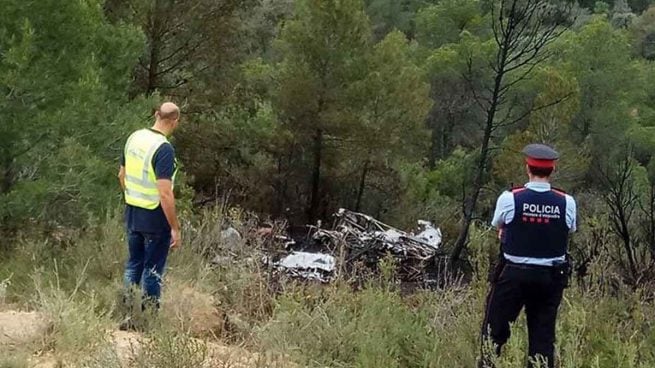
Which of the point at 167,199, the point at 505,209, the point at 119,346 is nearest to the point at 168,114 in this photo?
the point at 167,199

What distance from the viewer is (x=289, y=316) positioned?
17.3ft

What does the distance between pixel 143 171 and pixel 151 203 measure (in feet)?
0.73

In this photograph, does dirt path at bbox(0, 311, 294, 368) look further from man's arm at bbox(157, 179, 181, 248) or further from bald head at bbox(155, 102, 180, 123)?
bald head at bbox(155, 102, 180, 123)

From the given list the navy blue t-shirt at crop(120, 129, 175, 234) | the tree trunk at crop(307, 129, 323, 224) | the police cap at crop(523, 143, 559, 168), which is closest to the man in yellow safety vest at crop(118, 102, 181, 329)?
the navy blue t-shirt at crop(120, 129, 175, 234)

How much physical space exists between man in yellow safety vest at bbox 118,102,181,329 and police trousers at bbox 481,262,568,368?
2173mm

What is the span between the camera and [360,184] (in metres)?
23.0

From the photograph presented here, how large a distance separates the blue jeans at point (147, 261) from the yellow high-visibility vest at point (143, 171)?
0.22 metres

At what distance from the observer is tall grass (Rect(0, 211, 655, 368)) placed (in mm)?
4555

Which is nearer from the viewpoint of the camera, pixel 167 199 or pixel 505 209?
pixel 505 209

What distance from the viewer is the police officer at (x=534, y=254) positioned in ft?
15.4

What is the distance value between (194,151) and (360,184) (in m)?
4.95

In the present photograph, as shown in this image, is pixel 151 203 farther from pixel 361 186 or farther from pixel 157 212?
pixel 361 186

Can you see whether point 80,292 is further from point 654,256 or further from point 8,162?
point 654,256

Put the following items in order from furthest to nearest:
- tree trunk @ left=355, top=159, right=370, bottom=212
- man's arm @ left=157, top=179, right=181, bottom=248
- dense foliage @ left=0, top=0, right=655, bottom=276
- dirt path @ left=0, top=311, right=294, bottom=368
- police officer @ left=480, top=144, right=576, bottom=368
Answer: tree trunk @ left=355, top=159, right=370, bottom=212 < dense foliage @ left=0, top=0, right=655, bottom=276 < man's arm @ left=157, top=179, right=181, bottom=248 < police officer @ left=480, top=144, right=576, bottom=368 < dirt path @ left=0, top=311, right=294, bottom=368
